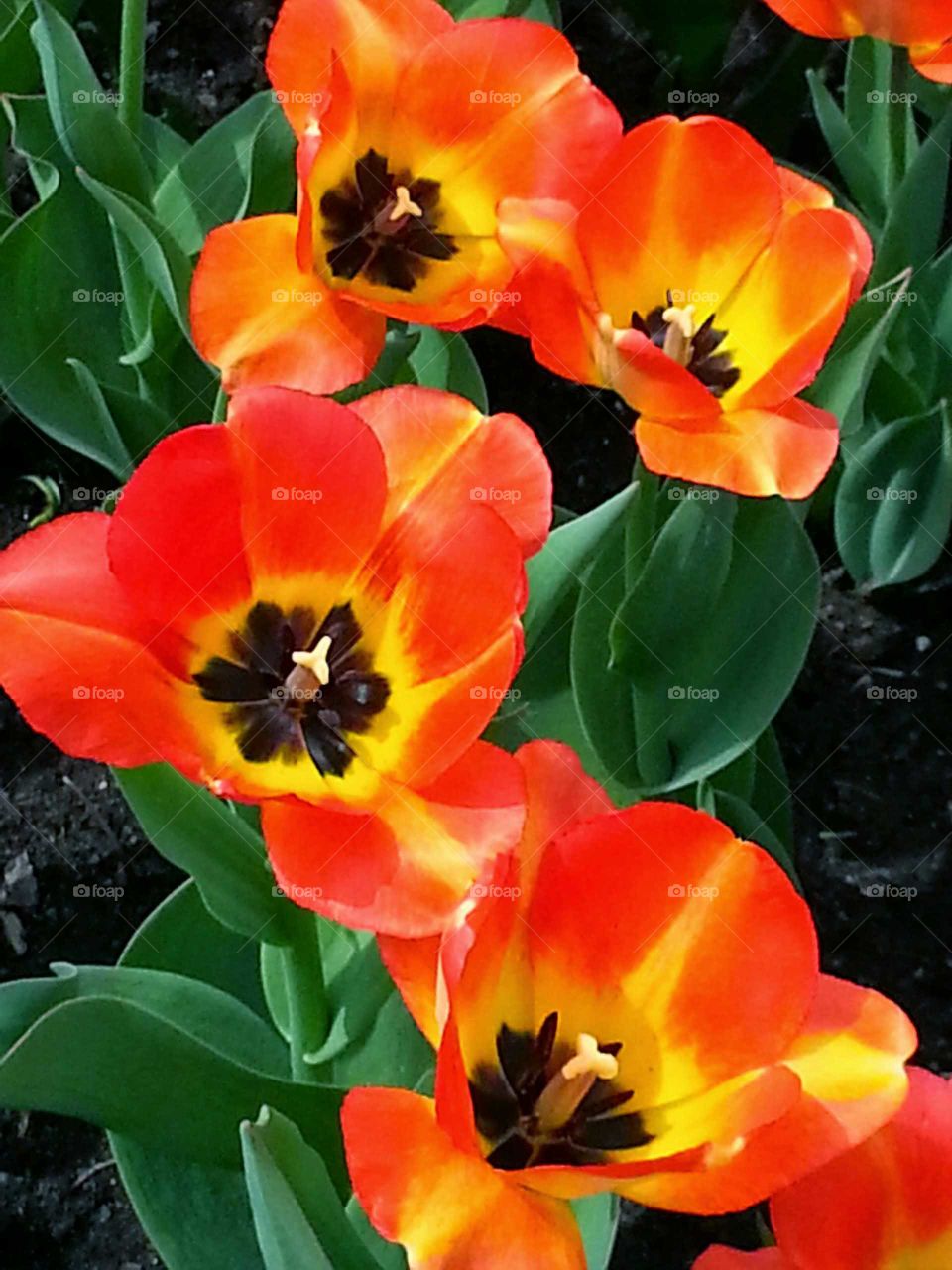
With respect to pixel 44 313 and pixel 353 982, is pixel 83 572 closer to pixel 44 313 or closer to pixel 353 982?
pixel 353 982

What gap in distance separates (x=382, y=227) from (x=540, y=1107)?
20.7 inches

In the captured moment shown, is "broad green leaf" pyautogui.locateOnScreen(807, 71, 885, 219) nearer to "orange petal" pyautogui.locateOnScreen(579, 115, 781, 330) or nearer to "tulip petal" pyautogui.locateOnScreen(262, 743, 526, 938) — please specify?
"orange petal" pyautogui.locateOnScreen(579, 115, 781, 330)

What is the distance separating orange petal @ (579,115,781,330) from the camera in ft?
2.66

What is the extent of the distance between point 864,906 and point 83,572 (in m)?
0.82

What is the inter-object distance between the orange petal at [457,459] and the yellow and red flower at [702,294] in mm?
106

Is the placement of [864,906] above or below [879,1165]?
below

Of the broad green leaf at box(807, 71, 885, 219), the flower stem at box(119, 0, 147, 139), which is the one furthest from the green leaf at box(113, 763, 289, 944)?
the broad green leaf at box(807, 71, 885, 219)

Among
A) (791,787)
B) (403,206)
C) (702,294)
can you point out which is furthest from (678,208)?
(791,787)

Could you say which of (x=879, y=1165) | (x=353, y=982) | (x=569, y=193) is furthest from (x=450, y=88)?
(x=879, y=1165)

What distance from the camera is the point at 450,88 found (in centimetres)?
88

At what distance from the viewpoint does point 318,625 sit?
28.1 inches

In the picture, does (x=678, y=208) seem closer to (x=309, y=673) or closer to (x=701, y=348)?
(x=701, y=348)

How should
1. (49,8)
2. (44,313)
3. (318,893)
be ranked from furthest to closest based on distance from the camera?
(44,313) → (49,8) → (318,893)

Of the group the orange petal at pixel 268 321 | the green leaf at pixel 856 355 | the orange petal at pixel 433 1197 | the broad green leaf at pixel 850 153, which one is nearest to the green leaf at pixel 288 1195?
the orange petal at pixel 433 1197
